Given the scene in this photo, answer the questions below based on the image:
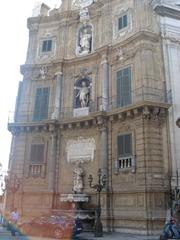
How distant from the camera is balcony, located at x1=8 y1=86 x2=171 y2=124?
61.3 ft

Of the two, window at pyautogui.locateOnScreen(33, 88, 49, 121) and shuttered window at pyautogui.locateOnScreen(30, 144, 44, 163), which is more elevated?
window at pyautogui.locateOnScreen(33, 88, 49, 121)

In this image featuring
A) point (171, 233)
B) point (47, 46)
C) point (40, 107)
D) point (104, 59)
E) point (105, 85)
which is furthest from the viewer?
point (47, 46)

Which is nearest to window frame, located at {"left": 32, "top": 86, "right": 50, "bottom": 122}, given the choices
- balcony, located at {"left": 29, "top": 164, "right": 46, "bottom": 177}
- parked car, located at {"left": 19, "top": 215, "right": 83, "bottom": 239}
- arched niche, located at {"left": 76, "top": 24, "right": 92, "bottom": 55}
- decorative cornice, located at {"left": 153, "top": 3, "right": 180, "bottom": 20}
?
balcony, located at {"left": 29, "top": 164, "right": 46, "bottom": 177}

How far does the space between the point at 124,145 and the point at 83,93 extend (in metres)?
5.82

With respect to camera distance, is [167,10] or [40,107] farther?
[40,107]

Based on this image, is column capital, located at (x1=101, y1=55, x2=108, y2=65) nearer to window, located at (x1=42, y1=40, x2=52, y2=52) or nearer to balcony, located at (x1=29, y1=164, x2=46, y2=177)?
window, located at (x1=42, y1=40, x2=52, y2=52)

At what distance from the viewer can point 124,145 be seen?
18.8m

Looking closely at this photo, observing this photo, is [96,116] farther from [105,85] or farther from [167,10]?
[167,10]

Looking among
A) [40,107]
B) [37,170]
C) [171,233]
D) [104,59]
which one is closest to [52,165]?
[37,170]

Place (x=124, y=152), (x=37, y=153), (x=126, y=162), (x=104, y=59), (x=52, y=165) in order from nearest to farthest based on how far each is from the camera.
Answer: (x=126, y=162) → (x=124, y=152) → (x=52, y=165) → (x=37, y=153) → (x=104, y=59)

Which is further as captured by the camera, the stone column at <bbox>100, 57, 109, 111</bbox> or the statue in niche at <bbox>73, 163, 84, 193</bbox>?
the stone column at <bbox>100, 57, 109, 111</bbox>

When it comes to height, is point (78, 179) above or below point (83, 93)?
below

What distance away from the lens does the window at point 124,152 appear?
18.3 meters

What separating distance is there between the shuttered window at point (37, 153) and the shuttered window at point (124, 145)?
6101 mm
